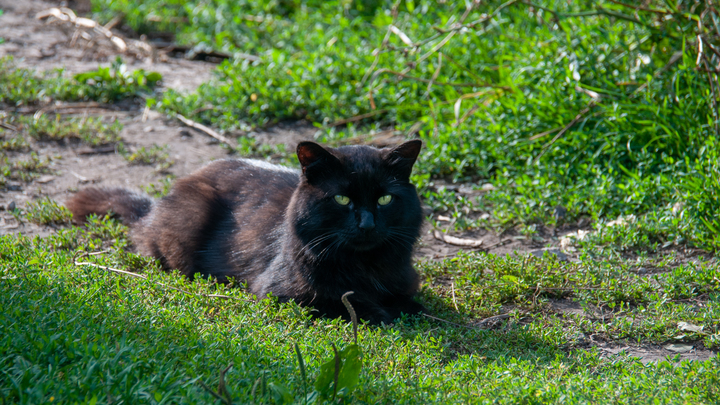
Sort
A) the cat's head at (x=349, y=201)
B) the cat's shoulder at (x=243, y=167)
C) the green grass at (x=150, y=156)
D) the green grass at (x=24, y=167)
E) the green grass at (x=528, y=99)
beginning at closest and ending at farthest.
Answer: the cat's head at (x=349, y=201) < the cat's shoulder at (x=243, y=167) < the green grass at (x=528, y=99) < the green grass at (x=24, y=167) < the green grass at (x=150, y=156)

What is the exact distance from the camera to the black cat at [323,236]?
347 centimetres

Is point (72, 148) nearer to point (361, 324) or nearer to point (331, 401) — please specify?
point (361, 324)

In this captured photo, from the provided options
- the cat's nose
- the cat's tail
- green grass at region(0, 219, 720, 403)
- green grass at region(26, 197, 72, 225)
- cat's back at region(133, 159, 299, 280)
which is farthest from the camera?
Answer: the cat's tail

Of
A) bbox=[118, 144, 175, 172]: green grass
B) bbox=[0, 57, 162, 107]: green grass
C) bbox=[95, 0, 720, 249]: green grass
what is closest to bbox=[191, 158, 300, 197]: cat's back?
bbox=[118, 144, 175, 172]: green grass

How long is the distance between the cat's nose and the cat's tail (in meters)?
2.20

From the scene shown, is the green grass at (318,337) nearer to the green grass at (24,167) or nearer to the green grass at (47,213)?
the green grass at (47,213)

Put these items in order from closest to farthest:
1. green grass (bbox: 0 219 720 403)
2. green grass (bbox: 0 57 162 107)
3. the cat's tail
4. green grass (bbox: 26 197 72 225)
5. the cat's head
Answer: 1. green grass (bbox: 0 219 720 403)
2. the cat's head
3. green grass (bbox: 26 197 72 225)
4. the cat's tail
5. green grass (bbox: 0 57 162 107)

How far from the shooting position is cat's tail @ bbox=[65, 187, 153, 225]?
4742 millimetres

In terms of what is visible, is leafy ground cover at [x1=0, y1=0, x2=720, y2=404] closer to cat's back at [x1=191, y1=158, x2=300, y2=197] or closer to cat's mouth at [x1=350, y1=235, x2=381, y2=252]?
cat's mouth at [x1=350, y1=235, x2=381, y2=252]

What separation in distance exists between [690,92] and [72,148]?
5975 millimetres

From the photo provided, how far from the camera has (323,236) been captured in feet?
11.4

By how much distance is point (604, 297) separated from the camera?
12.4ft

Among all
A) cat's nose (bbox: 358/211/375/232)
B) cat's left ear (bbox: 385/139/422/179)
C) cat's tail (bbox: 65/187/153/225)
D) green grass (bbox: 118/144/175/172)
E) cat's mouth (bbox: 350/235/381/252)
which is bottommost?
green grass (bbox: 118/144/175/172)

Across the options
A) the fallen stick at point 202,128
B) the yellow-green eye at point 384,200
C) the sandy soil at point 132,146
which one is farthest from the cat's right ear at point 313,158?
the fallen stick at point 202,128
